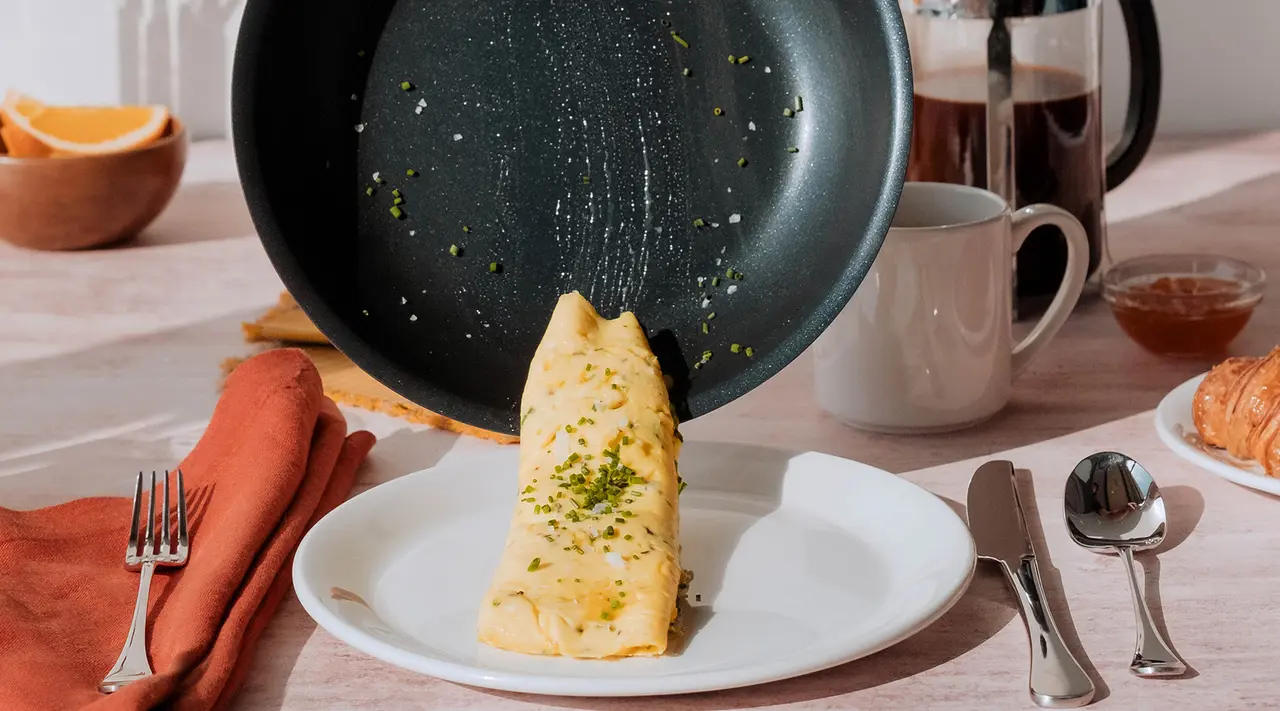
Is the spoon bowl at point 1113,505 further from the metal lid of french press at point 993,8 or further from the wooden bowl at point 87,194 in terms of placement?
the wooden bowl at point 87,194

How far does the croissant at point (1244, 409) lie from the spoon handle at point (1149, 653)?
191mm

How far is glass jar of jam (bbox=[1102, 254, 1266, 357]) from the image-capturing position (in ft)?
3.44

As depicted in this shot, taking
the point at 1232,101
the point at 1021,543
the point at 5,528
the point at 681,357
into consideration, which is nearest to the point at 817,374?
the point at 681,357

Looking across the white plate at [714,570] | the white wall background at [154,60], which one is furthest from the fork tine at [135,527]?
the white wall background at [154,60]

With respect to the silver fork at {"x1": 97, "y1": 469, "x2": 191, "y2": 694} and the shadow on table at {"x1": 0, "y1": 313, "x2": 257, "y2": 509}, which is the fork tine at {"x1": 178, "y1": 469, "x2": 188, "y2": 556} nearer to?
the silver fork at {"x1": 97, "y1": 469, "x2": 191, "y2": 694}

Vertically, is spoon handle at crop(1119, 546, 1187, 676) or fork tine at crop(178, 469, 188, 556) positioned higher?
fork tine at crop(178, 469, 188, 556)

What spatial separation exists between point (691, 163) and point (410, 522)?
0.31 meters

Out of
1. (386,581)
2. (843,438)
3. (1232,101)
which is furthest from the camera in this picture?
(1232,101)

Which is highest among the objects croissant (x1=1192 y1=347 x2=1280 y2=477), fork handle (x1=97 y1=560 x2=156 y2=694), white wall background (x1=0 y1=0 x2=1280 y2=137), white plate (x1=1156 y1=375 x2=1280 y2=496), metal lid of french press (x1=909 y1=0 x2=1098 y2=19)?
metal lid of french press (x1=909 y1=0 x2=1098 y2=19)

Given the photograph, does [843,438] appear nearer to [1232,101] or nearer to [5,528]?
[5,528]

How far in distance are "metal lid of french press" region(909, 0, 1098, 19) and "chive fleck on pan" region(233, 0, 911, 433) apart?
262mm

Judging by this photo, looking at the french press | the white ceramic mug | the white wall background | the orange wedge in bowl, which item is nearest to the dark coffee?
the french press

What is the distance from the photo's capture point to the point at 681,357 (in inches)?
34.8

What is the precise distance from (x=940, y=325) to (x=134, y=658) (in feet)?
1.86
